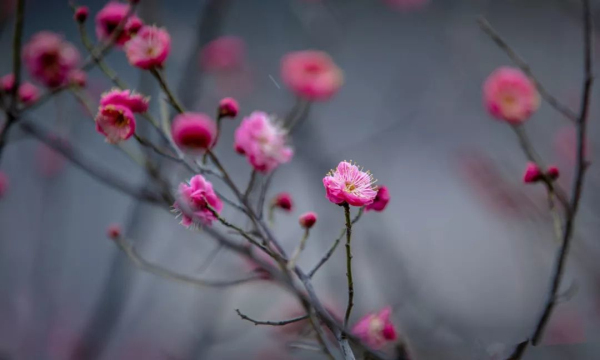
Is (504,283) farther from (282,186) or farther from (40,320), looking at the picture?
(40,320)

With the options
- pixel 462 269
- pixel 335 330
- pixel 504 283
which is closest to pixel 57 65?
pixel 335 330

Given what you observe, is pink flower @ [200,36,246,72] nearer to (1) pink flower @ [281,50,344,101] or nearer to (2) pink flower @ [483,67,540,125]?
(1) pink flower @ [281,50,344,101]

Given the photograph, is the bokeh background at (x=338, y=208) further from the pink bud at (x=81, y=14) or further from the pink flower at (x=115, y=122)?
the pink flower at (x=115, y=122)

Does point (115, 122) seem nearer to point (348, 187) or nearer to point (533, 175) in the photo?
point (348, 187)

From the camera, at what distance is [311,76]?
1.12 m

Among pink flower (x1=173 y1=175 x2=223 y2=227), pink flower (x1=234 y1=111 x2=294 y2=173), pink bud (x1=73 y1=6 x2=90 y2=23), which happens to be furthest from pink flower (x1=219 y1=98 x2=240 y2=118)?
pink bud (x1=73 y1=6 x2=90 y2=23)

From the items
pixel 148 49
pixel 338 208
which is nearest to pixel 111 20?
A: pixel 148 49

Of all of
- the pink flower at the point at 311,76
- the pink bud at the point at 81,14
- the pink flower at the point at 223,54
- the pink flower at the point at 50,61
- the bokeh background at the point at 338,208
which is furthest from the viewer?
the pink flower at the point at 223,54

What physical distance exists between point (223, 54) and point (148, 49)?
1.05m

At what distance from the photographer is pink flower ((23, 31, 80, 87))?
83 centimetres

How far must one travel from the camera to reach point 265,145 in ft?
2.04

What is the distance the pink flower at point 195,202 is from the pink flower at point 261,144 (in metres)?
0.08

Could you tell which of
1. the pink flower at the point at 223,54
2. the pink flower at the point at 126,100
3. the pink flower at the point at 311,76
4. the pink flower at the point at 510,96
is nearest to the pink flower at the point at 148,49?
the pink flower at the point at 126,100

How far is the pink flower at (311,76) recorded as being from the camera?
1080 mm
